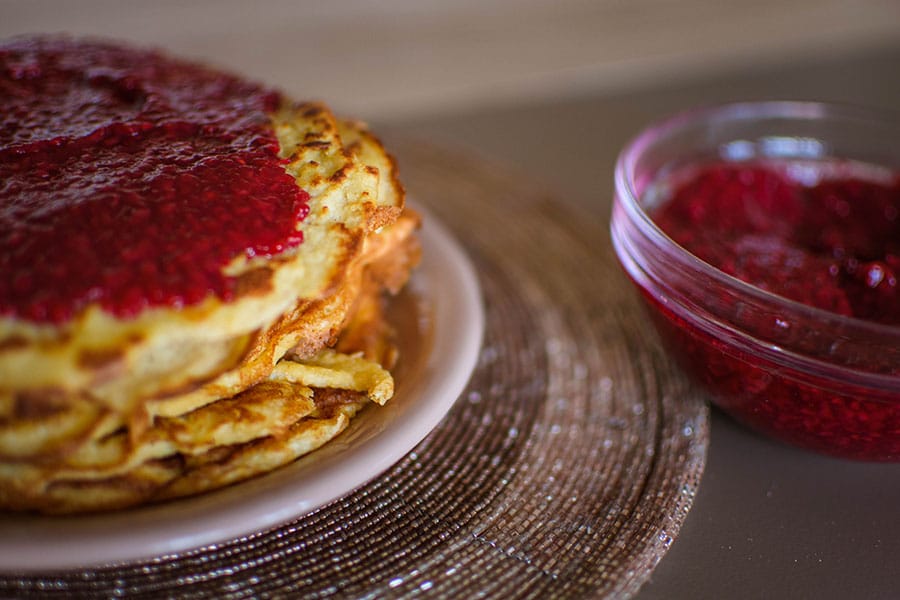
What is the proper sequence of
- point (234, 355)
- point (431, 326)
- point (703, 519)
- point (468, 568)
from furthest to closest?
A: point (431, 326), point (703, 519), point (468, 568), point (234, 355)

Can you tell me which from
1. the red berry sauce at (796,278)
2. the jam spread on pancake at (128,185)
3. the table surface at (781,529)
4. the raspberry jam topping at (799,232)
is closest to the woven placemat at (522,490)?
the table surface at (781,529)

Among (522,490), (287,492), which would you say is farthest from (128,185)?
(522,490)

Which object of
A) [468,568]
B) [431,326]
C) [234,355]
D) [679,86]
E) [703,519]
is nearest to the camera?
[234,355]

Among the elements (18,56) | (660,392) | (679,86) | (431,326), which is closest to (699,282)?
(660,392)

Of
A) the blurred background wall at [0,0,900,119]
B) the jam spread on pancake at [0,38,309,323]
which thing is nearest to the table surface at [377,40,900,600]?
the jam spread on pancake at [0,38,309,323]

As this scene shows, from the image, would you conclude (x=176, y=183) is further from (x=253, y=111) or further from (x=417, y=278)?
(x=417, y=278)

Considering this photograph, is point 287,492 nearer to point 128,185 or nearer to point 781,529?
point 128,185
